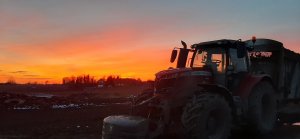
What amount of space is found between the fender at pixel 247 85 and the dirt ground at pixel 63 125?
4.91 ft

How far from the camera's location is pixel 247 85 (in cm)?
1266

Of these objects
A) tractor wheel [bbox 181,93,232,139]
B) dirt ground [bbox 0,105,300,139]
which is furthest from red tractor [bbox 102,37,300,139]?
dirt ground [bbox 0,105,300,139]

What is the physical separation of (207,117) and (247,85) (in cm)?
259

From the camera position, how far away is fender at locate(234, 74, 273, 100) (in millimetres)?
12422

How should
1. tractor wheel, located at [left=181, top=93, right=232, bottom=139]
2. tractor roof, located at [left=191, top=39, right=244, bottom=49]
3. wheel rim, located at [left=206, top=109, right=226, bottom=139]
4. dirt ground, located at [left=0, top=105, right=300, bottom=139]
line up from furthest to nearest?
dirt ground, located at [left=0, top=105, right=300, bottom=139]
tractor roof, located at [left=191, top=39, right=244, bottom=49]
wheel rim, located at [left=206, top=109, right=226, bottom=139]
tractor wheel, located at [left=181, top=93, right=232, bottom=139]

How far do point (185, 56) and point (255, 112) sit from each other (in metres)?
2.56

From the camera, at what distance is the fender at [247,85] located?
12.4 m

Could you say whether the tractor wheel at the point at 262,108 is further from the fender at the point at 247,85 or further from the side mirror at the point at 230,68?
the side mirror at the point at 230,68

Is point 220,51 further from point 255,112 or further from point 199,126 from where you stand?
point 199,126

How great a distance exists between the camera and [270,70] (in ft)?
48.9

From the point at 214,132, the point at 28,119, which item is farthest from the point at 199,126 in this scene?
the point at 28,119

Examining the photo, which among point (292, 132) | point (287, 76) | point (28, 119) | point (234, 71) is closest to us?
point (234, 71)

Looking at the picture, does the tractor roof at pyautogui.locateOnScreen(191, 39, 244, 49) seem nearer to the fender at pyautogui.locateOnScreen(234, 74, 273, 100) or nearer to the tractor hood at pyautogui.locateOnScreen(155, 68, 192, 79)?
the fender at pyautogui.locateOnScreen(234, 74, 273, 100)

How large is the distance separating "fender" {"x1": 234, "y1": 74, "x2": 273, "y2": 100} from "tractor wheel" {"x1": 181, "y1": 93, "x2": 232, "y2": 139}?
133 cm
